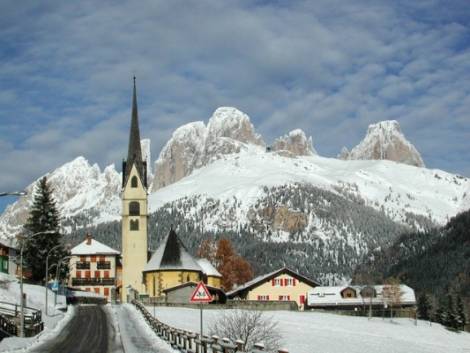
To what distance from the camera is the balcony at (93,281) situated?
156625mm

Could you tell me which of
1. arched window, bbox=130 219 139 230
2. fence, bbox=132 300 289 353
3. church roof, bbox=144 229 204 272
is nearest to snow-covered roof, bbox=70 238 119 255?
arched window, bbox=130 219 139 230

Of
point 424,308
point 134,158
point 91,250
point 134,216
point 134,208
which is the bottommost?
point 424,308

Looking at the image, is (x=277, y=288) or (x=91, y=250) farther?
(x=91, y=250)

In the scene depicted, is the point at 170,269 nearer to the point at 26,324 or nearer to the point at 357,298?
the point at 357,298

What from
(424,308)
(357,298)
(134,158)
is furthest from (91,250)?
(424,308)

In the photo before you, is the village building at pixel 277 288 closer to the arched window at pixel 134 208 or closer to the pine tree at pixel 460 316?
the arched window at pixel 134 208

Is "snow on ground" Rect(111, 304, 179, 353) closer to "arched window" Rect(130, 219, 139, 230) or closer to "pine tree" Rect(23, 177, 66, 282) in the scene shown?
"pine tree" Rect(23, 177, 66, 282)

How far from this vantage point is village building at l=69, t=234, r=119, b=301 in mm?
156750

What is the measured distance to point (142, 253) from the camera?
134125 mm

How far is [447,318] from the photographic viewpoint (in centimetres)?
13312

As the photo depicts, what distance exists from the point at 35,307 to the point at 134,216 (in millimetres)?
55149

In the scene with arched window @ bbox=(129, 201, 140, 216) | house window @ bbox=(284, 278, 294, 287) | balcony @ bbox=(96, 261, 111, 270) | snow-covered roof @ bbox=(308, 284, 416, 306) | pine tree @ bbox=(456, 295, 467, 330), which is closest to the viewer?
pine tree @ bbox=(456, 295, 467, 330)

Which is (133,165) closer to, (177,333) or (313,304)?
(313,304)

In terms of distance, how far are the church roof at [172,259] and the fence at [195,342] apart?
5829cm
